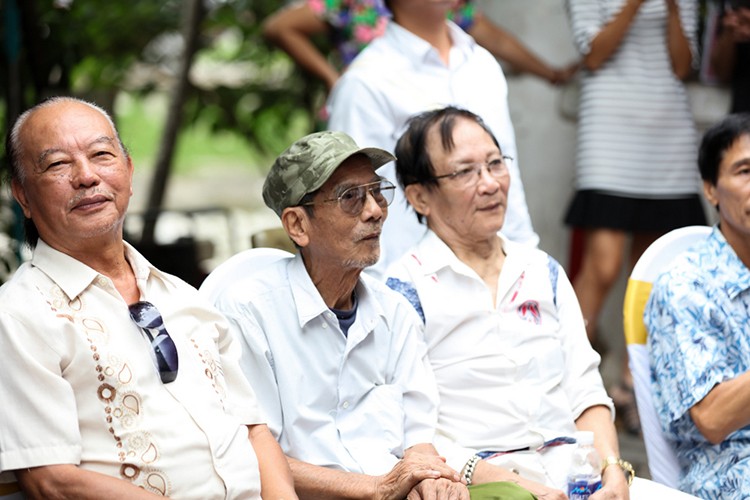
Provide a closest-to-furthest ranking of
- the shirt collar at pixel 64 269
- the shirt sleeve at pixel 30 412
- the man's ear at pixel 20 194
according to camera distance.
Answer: the shirt sleeve at pixel 30 412 < the shirt collar at pixel 64 269 < the man's ear at pixel 20 194

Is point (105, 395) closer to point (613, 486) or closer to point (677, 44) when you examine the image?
point (613, 486)

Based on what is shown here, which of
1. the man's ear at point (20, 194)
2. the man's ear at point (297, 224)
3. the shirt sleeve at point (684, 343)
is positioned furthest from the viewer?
the shirt sleeve at point (684, 343)

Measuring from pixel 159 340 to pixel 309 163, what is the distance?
0.63 m

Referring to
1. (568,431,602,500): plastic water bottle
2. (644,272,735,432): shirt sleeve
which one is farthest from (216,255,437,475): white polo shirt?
(644,272,735,432): shirt sleeve


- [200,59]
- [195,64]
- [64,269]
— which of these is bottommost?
[200,59]

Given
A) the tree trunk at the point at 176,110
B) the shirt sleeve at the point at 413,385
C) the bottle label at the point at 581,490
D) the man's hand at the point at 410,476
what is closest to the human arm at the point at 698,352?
the bottle label at the point at 581,490

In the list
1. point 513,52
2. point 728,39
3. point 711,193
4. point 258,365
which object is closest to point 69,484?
point 258,365

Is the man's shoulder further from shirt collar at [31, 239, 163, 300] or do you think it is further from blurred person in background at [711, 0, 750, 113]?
blurred person in background at [711, 0, 750, 113]

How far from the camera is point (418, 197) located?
350 cm

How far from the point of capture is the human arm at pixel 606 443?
10.0ft

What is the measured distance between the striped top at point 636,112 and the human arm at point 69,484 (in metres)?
3.40

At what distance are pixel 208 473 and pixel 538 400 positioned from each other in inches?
43.2

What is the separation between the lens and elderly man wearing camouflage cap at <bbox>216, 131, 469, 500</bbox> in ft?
9.43

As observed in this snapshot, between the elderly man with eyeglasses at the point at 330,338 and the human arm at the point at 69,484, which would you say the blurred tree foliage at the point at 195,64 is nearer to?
the elderly man with eyeglasses at the point at 330,338
